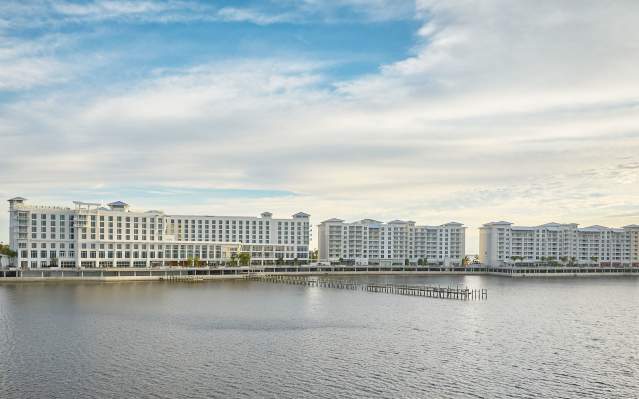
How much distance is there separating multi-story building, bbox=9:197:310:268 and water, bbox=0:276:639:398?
5649cm

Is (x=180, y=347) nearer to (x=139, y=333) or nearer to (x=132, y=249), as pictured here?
(x=139, y=333)

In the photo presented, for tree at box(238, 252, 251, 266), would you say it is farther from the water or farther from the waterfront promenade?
the water

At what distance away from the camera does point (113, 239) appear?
511ft

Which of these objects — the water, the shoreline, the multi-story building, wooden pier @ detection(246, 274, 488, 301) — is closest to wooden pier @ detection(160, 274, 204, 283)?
the shoreline

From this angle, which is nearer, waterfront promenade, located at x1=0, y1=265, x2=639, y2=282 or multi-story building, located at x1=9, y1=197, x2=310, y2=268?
waterfront promenade, located at x1=0, y1=265, x2=639, y2=282

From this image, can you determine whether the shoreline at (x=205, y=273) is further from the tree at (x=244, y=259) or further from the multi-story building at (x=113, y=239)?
the multi-story building at (x=113, y=239)

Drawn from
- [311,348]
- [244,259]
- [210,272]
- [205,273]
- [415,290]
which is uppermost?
[311,348]

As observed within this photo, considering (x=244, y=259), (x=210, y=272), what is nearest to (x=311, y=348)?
(x=210, y=272)

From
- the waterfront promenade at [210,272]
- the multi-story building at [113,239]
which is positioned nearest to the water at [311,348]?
the waterfront promenade at [210,272]

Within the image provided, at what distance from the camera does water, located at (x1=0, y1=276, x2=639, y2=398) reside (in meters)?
44.1

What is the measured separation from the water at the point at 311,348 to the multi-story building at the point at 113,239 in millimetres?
56492

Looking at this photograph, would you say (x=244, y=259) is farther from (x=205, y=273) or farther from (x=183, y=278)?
(x=183, y=278)

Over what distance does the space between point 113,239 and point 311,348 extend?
111602 millimetres

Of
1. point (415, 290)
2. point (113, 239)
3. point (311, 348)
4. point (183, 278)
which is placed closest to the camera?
point (311, 348)
